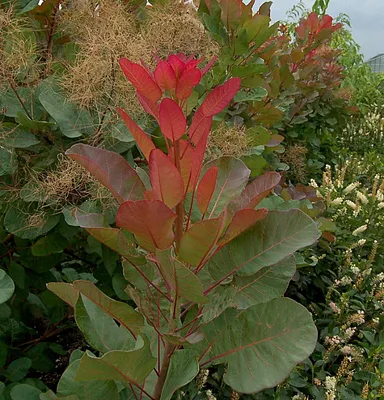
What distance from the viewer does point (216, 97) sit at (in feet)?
2.83

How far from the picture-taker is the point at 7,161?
1.32 meters

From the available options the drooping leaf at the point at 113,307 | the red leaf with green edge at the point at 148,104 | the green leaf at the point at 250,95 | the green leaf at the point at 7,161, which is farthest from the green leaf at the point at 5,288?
the green leaf at the point at 250,95

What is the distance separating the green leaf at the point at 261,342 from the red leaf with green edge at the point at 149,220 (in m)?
0.22

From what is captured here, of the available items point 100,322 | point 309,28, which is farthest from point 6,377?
point 309,28

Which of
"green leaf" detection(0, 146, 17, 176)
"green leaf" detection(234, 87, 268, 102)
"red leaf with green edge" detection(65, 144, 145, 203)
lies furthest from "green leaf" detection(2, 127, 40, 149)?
"green leaf" detection(234, 87, 268, 102)

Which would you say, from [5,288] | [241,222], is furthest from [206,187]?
[5,288]

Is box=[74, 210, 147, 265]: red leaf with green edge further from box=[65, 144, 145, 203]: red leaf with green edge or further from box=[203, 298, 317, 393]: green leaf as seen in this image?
box=[203, 298, 317, 393]: green leaf

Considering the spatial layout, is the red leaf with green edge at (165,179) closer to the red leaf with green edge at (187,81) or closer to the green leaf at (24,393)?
the red leaf with green edge at (187,81)

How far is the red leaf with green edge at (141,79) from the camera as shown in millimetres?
836

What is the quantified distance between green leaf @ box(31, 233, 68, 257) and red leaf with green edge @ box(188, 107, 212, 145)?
0.66 m

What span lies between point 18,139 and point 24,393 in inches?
23.5

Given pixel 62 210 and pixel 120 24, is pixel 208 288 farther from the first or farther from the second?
pixel 120 24

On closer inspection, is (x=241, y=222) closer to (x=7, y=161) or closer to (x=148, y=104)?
(x=148, y=104)

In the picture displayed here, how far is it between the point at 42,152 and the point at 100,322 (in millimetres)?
589
